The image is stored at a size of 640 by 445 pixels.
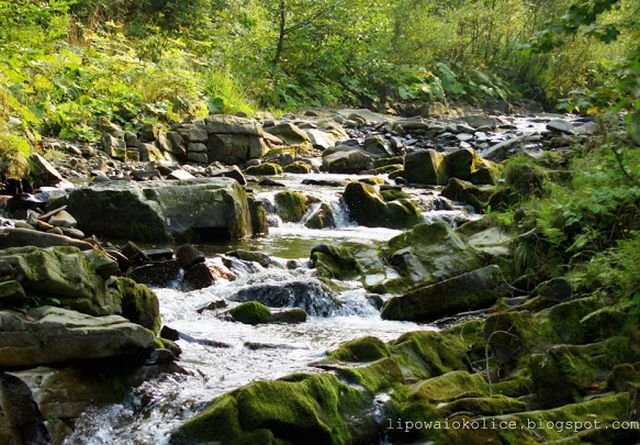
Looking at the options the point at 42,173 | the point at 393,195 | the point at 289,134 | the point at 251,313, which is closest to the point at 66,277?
the point at 251,313

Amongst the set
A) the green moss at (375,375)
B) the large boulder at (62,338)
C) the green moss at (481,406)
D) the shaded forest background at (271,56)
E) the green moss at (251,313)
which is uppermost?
the shaded forest background at (271,56)

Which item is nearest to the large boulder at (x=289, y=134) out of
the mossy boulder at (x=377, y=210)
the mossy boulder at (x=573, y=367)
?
the mossy boulder at (x=377, y=210)

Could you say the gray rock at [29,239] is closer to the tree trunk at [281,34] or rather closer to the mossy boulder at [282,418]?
the mossy boulder at [282,418]

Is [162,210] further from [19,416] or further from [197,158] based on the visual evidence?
[197,158]

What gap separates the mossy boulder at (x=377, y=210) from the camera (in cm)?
1095

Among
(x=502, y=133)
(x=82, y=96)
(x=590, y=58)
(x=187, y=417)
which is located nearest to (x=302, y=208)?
(x=82, y=96)

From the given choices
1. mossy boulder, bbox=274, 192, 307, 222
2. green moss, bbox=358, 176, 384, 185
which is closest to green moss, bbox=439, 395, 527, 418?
mossy boulder, bbox=274, 192, 307, 222

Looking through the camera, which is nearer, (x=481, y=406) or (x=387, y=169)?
(x=481, y=406)

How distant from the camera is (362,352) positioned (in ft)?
16.2

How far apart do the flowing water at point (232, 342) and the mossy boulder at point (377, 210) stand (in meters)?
0.73

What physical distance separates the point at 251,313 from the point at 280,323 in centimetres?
27

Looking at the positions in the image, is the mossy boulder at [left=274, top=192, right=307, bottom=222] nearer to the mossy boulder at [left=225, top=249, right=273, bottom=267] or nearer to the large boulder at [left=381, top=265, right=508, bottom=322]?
the mossy boulder at [left=225, top=249, right=273, bottom=267]

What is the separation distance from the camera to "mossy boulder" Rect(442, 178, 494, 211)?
39.0 feet

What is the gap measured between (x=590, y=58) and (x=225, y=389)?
28653 mm
